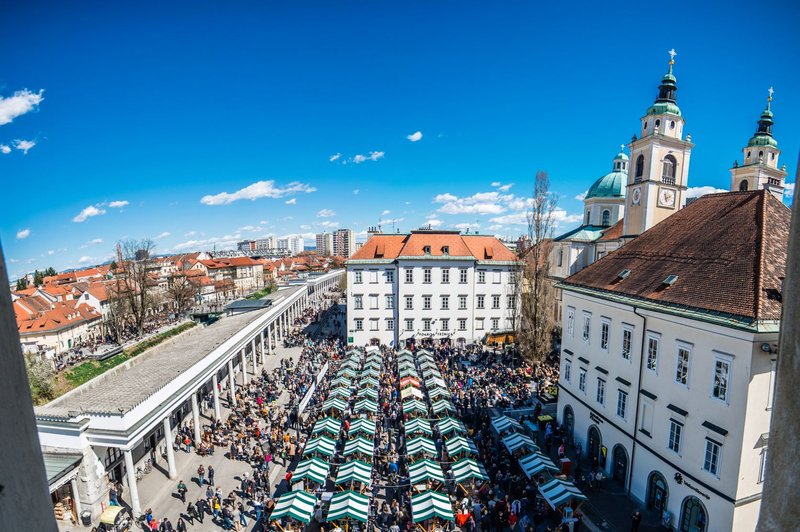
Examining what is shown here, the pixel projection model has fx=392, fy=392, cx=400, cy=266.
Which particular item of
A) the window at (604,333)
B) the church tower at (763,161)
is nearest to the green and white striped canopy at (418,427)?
the window at (604,333)

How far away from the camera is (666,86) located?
29891 mm

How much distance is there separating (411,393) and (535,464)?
930cm

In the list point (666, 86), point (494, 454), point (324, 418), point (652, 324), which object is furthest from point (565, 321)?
point (666, 86)

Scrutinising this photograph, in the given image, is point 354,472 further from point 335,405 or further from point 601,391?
point 601,391

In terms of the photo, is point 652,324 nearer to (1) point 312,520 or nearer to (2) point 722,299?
(2) point 722,299

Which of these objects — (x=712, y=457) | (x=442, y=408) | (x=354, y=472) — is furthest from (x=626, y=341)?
(x=354, y=472)

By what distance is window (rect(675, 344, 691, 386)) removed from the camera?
14953 mm

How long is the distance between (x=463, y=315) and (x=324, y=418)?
21173 millimetres

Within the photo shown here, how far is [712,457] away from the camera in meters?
13.8

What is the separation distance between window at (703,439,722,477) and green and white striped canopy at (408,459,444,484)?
387 inches

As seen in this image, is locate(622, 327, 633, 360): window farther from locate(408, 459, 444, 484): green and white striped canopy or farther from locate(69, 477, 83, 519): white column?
locate(69, 477, 83, 519): white column

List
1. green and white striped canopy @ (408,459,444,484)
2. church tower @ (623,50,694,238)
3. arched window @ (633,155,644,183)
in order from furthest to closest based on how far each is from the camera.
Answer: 1. arched window @ (633,155,644,183)
2. church tower @ (623,50,694,238)
3. green and white striped canopy @ (408,459,444,484)

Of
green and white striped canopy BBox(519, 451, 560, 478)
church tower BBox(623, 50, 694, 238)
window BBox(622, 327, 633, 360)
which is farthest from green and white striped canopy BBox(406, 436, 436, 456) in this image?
church tower BBox(623, 50, 694, 238)

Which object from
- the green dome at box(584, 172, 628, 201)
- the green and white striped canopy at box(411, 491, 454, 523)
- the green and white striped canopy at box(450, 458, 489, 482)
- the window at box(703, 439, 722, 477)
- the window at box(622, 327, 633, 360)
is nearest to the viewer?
the window at box(703, 439, 722, 477)
